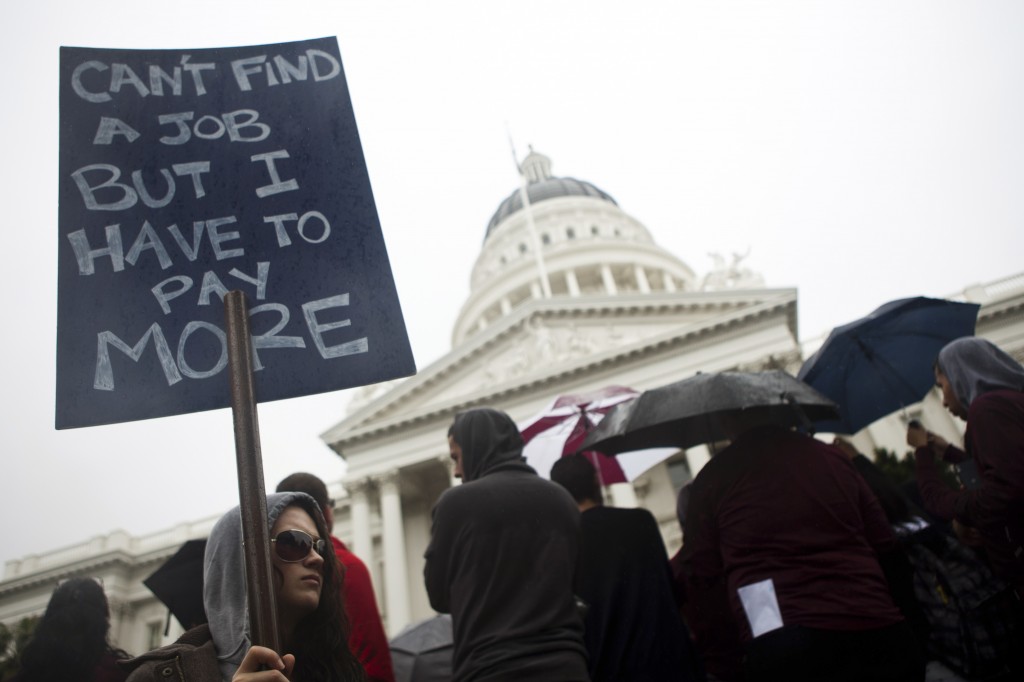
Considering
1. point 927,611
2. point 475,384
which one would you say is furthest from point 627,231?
point 927,611

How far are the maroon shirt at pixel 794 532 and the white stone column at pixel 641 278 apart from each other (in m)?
39.4

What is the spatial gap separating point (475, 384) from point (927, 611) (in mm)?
22383

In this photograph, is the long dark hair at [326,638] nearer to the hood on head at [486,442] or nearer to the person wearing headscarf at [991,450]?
the hood on head at [486,442]

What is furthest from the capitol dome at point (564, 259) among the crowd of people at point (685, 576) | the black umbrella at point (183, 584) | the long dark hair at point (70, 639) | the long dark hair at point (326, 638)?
the long dark hair at point (326, 638)

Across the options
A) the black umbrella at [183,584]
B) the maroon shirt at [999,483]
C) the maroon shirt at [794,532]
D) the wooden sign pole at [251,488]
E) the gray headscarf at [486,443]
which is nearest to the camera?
the wooden sign pole at [251,488]

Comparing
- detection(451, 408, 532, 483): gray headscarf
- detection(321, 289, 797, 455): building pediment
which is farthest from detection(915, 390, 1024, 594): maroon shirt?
detection(321, 289, 797, 455): building pediment

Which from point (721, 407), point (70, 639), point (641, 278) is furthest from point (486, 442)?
point (641, 278)

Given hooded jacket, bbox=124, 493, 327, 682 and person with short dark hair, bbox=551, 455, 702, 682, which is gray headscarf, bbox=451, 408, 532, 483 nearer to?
person with short dark hair, bbox=551, 455, 702, 682

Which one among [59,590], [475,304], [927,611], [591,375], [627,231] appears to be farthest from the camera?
[627,231]

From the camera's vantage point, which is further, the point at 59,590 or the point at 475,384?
the point at 475,384

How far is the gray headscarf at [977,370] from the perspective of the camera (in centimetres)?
317

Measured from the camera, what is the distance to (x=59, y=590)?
3105 mm

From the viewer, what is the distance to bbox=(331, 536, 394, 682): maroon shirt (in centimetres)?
314

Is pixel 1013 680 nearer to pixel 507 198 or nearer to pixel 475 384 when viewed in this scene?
pixel 475 384
